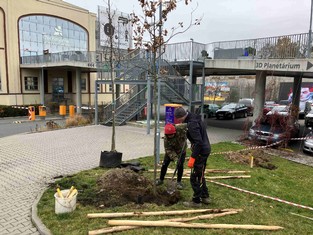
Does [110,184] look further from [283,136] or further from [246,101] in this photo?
[246,101]

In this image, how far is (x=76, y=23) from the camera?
103 ft

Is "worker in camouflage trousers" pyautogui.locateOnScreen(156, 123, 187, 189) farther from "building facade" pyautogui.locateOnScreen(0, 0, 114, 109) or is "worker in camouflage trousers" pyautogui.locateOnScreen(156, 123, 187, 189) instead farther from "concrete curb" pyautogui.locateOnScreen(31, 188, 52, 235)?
"building facade" pyautogui.locateOnScreen(0, 0, 114, 109)

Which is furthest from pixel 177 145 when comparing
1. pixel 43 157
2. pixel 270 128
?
pixel 270 128

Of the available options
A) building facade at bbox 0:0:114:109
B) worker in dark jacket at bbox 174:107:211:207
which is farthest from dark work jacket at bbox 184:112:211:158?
building facade at bbox 0:0:114:109

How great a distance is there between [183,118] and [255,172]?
398 centimetres

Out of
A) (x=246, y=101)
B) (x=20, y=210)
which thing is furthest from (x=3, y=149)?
(x=246, y=101)

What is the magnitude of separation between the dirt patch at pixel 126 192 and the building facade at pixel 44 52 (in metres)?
19.0

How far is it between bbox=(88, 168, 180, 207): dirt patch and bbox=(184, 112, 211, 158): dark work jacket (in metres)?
1.20

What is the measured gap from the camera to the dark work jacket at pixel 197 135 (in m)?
4.68

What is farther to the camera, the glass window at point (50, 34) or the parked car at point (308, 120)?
the glass window at point (50, 34)

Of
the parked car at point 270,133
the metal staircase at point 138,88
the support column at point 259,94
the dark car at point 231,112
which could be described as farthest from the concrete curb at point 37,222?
the dark car at point 231,112

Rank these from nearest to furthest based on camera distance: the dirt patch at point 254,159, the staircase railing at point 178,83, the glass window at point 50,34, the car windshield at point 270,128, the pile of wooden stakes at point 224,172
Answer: the pile of wooden stakes at point 224,172 < the dirt patch at point 254,159 < the car windshield at point 270,128 < the staircase railing at point 178,83 < the glass window at point 50,34

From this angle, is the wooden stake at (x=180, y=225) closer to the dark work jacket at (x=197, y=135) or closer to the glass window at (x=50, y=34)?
the dark work jacket at (x=197, y=135)

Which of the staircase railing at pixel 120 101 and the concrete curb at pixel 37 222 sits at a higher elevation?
the staircase railing at pixel 120 101
